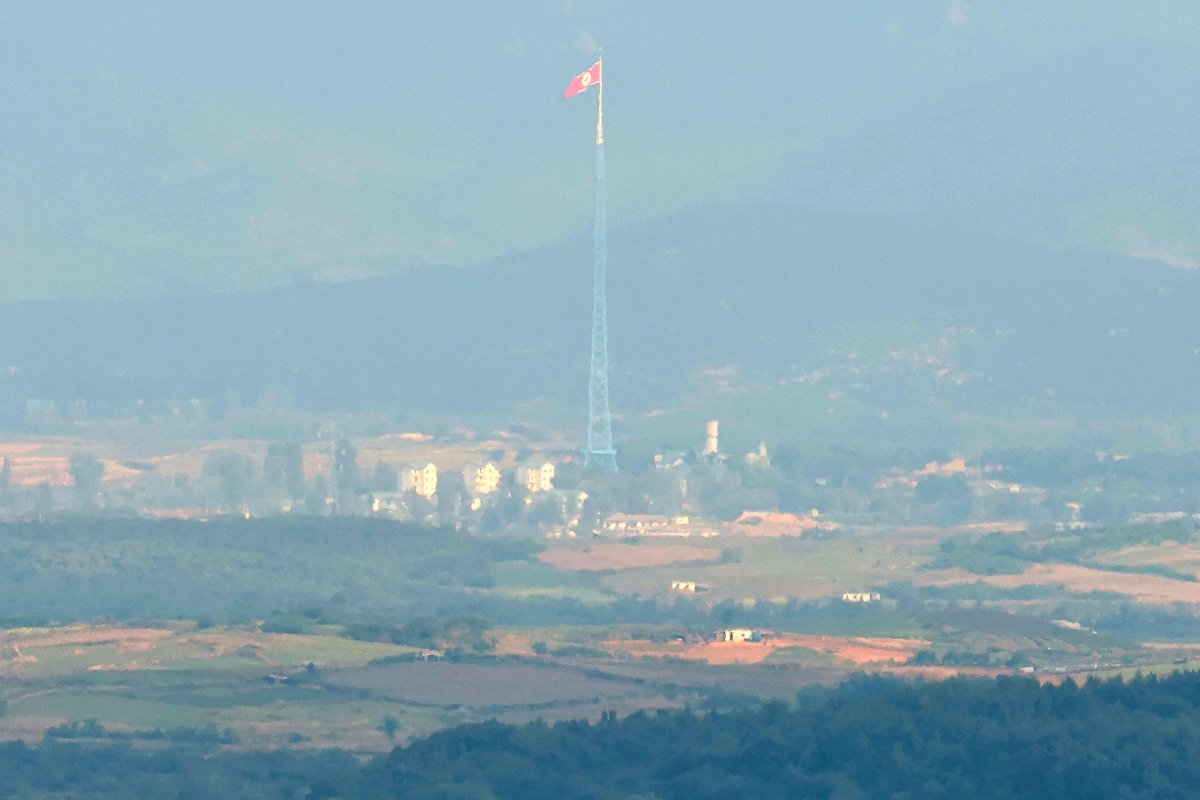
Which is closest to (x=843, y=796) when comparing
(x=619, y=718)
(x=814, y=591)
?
(x=619, y=718)

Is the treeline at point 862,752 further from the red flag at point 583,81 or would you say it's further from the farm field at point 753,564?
the red flag at point 583,81

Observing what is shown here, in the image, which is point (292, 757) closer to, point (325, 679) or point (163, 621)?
point (325, 679)

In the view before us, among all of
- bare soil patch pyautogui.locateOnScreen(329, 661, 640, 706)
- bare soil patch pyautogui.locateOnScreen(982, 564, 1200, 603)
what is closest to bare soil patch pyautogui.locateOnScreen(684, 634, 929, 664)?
bare soil patch pyautogui.locateOnScreen(329, 661, 640, 706)

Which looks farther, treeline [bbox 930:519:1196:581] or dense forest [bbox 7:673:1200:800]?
treeline [bbox 930:519:1196:581]

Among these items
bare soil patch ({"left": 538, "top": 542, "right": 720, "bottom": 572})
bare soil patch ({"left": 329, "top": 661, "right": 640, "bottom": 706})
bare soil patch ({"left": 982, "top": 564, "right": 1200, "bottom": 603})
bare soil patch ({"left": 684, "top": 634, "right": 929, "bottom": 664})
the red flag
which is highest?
the red flag

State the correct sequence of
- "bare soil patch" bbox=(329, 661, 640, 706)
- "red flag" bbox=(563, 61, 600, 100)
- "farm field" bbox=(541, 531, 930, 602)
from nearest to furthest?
"bare soil patch" bbox=(329, 661, 640, 706)
"farm field" bbox=(541, 531, 930, 602)
"red flag" bbox=(563, 61, 600, 100)

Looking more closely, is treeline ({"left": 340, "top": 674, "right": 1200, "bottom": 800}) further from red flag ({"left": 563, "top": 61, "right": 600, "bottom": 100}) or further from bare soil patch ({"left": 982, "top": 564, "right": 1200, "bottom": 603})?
red flag ({"left": 563, "top": 61, "right": 600, "bottom": 100})

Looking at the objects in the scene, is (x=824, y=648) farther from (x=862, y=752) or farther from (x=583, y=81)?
(x=583, y=81)

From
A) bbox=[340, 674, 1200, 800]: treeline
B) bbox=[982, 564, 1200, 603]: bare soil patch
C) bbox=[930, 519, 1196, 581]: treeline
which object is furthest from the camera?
bbox=[930, 519, 1196, 581]: treeline
